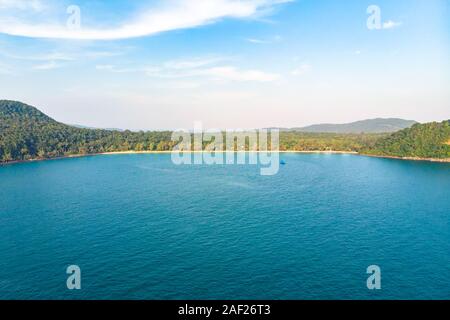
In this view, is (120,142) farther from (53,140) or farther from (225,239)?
(225,239)

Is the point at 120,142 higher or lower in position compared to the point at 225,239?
higher

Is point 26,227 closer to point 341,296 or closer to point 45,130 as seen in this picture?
point 341,296

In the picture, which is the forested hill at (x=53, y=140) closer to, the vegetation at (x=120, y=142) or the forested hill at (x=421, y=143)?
the vegetation at (x=120, y=142)

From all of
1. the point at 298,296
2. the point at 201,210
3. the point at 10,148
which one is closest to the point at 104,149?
the point at 10,148

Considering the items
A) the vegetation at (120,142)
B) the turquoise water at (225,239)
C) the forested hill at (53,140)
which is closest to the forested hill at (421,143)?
the vegetation at (120,142)

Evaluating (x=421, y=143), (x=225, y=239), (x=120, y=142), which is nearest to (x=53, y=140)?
(x=120, y=142)

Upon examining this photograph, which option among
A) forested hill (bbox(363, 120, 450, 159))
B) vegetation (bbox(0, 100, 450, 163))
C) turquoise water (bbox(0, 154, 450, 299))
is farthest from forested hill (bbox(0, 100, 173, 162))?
forested hill (bbox(363, 120, 450, 159))
